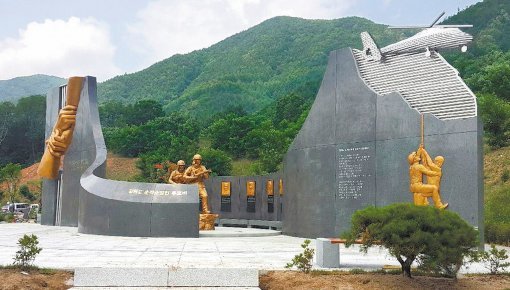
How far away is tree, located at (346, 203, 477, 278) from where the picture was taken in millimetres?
9148

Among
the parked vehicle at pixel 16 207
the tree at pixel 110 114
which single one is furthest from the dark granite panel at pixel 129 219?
the tree at pixel 110 114

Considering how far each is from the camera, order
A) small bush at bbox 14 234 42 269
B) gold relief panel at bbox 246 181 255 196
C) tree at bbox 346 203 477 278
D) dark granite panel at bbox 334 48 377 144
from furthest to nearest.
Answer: gold relief panel at bbox 246 181 255 196 → dark granite panel at bbox 334 48 377 144 → small bush at bbox 14 234 42 269 → tree at bbox 346 203 477 278

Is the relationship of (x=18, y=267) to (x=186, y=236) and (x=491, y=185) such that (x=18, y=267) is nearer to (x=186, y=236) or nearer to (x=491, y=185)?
(x=186, y=236)

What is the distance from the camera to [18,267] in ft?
32.1

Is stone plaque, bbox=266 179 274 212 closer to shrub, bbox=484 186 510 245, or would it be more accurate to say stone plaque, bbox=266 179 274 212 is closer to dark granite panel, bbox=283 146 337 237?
dark granite panel, bbox=283 146 337 237

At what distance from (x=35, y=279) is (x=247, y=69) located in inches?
3365

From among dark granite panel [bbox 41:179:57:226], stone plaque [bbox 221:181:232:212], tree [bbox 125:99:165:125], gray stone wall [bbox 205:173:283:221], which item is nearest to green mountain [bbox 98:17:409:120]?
tree [bbox 125:99:165:125]

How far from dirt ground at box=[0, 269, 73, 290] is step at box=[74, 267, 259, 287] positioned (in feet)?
0.74

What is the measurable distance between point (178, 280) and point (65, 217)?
16958mm

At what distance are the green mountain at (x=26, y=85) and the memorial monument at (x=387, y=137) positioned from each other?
157m

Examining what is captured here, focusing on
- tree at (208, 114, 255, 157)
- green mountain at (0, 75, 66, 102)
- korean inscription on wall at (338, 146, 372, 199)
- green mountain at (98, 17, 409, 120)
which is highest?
green mountain at (0, 75, 66, 102)

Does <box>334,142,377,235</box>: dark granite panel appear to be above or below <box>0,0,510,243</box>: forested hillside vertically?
below

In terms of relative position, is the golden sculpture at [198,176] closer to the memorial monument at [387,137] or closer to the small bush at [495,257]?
the memorial monument at [387,137]

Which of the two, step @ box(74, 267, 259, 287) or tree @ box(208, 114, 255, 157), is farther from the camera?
tree @ box(208, 114, 255, 157)
